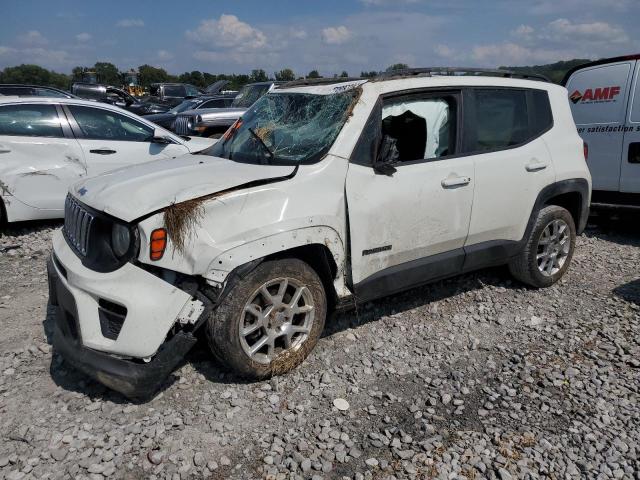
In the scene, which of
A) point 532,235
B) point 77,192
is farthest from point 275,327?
point 532,235

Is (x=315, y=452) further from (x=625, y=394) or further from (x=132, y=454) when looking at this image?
(x=625, y=394)

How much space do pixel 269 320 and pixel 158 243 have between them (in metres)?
0.83

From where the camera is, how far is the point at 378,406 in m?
3.14

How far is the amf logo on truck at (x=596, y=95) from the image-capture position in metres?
6.19

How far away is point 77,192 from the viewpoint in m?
3.43

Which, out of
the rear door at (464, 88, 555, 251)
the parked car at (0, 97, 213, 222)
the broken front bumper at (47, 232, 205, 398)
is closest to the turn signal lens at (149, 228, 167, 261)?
the broken front bumper at (47, 232, 205, 398)

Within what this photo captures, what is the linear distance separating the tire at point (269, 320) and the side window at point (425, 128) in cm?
129

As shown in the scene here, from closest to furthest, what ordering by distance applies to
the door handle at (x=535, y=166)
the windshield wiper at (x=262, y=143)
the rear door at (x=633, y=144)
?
the windshield wiper at (x=262, y=143) < the door handle at (x=535, y=166) < the rear door at (x=633, y=144)

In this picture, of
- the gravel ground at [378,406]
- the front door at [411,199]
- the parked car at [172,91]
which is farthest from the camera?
the parked car at [172,91]

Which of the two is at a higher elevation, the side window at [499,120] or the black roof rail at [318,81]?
the black roof rail at [318,81]

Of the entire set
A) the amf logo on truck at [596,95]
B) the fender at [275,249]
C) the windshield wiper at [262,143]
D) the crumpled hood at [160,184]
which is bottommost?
the fender at [275,249]

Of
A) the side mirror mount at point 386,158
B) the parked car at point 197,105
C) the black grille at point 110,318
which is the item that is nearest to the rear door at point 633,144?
the side mirror mount at point 386,158

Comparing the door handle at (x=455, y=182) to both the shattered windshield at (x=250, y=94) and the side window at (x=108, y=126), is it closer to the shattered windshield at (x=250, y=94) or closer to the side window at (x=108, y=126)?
the side window at (x=108, y=126)

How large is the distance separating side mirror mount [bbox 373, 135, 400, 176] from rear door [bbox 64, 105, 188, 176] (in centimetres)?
398
